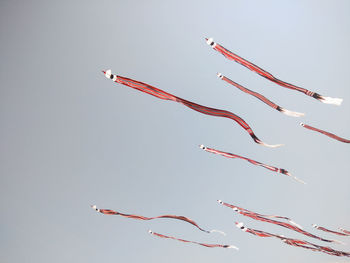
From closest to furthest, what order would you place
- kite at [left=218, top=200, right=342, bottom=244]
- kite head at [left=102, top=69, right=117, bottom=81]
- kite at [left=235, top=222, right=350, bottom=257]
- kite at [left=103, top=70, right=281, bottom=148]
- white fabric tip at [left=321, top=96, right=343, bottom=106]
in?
kite head at [left=102, top=69, right=117, bottom=81]
kite at [left=103, top=70, right=281, bottom=148]
white fabric tip at [left=321, top=96, right=343, bottom=106]
kite at [left=218, top=200, right=342, bottom=244]
kite at [left=235, top=222, right=350, bottom=257]

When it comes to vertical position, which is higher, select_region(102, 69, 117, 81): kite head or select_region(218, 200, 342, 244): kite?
select_region(102, 69, 117, 81): kite head

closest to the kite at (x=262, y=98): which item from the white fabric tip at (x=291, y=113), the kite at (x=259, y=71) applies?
the white fabric tip at (x=291, y=113)

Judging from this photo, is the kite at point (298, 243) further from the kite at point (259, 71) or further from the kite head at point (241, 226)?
the kite at point (259, 71)

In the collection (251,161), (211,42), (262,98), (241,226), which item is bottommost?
(241,226)

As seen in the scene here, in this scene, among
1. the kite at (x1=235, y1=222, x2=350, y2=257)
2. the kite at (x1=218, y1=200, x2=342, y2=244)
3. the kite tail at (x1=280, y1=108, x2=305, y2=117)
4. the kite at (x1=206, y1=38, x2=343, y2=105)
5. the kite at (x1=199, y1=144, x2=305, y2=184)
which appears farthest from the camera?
the kite at (x1=235, y1=222, x2=350, y2=257)

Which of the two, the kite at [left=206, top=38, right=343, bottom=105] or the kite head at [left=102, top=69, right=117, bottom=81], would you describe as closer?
the kite head at [left=102, top=69, right=117, bottom=81]

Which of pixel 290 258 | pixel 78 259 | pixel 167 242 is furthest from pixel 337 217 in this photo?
pixel 78 259

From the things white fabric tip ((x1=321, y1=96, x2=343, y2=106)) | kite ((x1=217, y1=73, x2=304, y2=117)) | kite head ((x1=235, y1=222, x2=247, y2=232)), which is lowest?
kite head ((x1=235, y1=222, x2=247, y2=232))

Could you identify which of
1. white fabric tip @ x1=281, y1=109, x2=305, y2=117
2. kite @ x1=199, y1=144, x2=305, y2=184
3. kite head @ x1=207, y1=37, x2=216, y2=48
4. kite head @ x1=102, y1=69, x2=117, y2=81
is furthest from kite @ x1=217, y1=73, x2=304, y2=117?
kite head @ x1=102, y1=69, x2=117, y2=81

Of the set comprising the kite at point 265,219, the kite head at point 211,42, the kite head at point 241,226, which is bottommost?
the kite head at point 241,226

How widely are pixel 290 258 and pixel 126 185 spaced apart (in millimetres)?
3040

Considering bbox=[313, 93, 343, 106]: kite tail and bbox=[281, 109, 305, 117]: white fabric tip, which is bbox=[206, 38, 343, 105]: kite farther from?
bbox=[281, 109, 305, 117]: white fabric tip

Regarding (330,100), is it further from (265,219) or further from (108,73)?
(108,73)

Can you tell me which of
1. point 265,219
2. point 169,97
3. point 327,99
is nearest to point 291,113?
point 327,99
